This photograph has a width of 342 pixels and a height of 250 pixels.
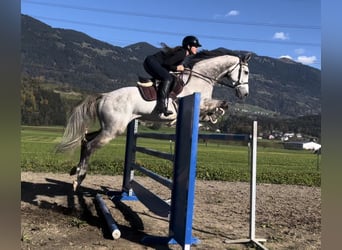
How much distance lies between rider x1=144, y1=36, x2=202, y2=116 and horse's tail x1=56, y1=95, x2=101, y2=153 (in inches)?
38.0

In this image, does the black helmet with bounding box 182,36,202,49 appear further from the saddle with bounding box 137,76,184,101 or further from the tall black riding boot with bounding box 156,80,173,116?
the tall black riding boot with bounding box 156,80,173,116

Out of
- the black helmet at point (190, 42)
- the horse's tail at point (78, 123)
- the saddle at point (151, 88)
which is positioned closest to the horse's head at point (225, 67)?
the black helmet at point (190, 42)

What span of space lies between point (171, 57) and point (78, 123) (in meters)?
1.68

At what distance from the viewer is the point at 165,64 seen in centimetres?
554

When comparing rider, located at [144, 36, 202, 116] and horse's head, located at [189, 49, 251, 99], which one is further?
horse's head, located at [189, 49, 251, 99]

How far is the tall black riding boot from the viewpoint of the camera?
17.8 ft

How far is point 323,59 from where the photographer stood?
82 cm

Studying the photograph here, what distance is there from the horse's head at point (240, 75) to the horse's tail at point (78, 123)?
2.09 m

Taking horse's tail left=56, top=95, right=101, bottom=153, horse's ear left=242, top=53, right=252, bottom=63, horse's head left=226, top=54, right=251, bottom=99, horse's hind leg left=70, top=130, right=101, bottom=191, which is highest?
horse's ear left=242, top=53, right=252, bottom=63

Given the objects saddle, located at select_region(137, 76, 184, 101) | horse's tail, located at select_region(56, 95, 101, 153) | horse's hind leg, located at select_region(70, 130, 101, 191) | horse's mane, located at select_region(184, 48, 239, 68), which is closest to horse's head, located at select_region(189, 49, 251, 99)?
horse's mane, located at select_region(184, 48, 239, 68)

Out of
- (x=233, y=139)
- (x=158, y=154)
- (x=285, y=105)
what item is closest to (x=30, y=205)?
(x=158, y=154)

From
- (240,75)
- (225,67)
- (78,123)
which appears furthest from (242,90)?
(78,123)
